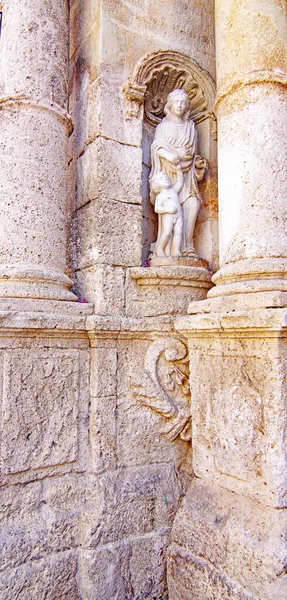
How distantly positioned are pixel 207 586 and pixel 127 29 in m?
3.91

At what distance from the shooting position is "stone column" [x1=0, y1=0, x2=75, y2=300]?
299 cm

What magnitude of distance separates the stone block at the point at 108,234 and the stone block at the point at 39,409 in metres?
0.72

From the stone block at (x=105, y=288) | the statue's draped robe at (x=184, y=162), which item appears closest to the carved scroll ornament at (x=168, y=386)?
the stone block at (x=105, y=288)

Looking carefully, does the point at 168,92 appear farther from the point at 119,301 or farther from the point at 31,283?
the point at 31,283

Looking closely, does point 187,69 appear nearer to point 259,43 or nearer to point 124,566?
point 259,43

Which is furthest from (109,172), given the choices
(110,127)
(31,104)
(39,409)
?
(39,409)

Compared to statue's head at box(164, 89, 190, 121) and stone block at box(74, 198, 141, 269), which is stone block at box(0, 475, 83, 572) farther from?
statue's head at box(164, 89, 190, 121)

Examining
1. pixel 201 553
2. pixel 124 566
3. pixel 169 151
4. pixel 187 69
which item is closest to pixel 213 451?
pixel 201 553

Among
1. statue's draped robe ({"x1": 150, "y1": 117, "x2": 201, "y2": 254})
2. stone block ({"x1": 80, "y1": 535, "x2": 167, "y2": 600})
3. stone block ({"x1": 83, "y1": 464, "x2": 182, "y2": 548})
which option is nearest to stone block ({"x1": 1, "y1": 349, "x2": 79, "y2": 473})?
stone block ({"x1": 83, "y1": 464, "x2": 182, "y2": 548})

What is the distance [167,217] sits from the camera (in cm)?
347

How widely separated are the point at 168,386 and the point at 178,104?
2195 millimetres

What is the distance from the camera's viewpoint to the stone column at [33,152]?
299cm

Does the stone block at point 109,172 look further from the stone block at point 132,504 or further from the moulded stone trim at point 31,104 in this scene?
the stone block at point 132,504

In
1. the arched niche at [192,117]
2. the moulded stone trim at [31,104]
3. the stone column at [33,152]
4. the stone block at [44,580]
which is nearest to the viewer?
the stone block at [44,580]
